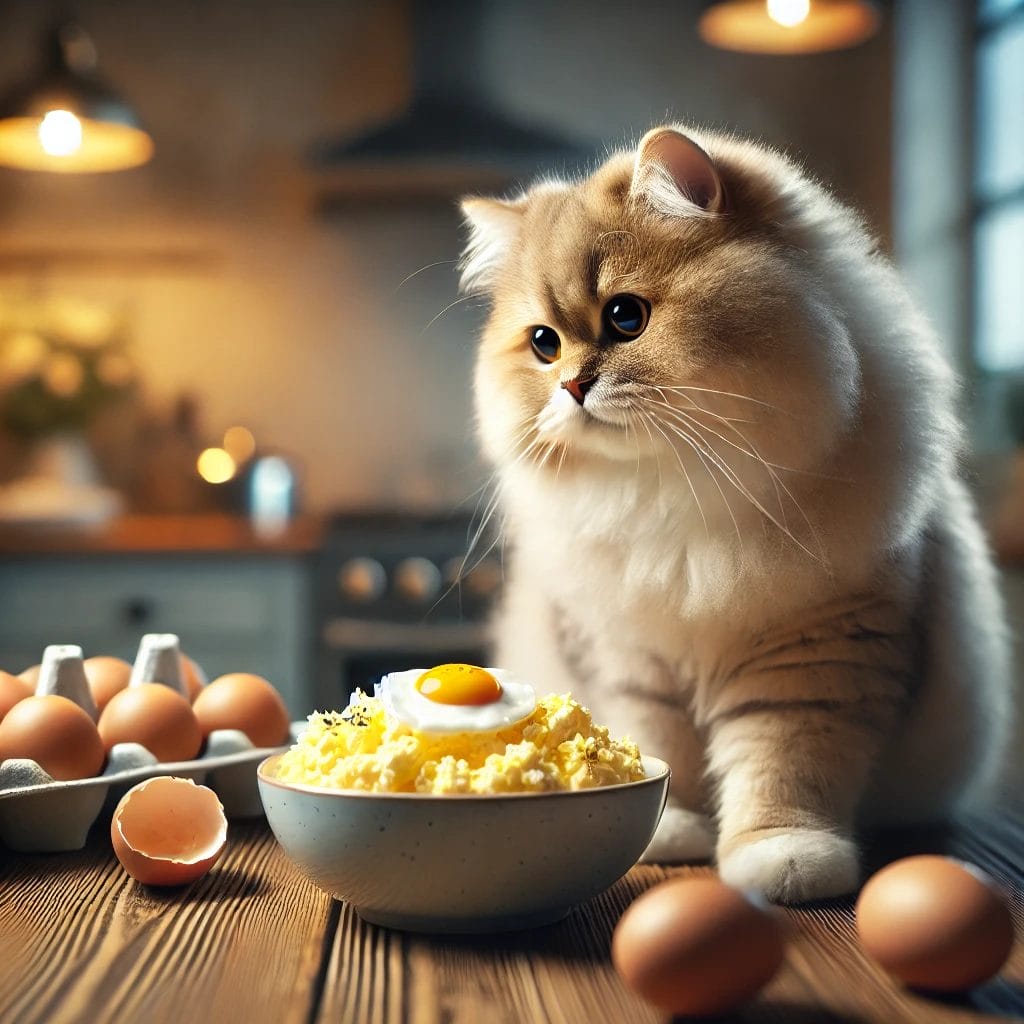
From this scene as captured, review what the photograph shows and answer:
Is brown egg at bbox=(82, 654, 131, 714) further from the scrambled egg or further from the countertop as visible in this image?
the countertop

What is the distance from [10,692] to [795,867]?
0.69 m

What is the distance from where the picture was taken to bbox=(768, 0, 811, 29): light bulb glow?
3.59 meters

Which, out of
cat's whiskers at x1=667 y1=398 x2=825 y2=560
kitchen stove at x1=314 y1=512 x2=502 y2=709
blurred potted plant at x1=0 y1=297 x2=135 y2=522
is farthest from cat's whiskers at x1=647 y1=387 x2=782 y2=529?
blurred potted plant at x1=0 y1=297 x2=135 y2=522

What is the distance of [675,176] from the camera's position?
1083mm

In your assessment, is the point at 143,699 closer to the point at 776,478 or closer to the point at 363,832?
the point at 363,832

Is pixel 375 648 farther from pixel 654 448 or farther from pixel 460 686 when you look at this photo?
pixel 460 686

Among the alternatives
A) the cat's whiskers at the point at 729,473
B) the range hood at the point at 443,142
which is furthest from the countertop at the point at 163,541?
the cat's whiskers at the point at 729,473

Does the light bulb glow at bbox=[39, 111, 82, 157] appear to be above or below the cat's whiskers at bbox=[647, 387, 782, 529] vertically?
above

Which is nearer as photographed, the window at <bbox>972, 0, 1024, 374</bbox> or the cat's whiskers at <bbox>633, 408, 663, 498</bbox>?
the cat's whiskers at <bbox>633, 408, 663, 498</bbox>

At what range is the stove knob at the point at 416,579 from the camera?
3293mm

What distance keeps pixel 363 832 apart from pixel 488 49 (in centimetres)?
396

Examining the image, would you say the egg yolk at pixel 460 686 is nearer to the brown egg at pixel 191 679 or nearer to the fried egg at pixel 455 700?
the fried egg at pixel 455 700

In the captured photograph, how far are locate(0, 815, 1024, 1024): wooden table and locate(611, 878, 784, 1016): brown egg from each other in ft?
0.07

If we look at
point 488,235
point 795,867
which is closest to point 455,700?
point 795,867
